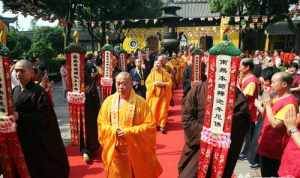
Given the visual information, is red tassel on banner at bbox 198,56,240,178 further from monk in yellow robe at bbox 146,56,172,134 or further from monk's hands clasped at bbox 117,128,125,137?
monk in yellow robe at bbox 146,56,172,134

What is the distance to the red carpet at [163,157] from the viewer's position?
549 centimetres

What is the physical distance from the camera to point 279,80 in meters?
3.65

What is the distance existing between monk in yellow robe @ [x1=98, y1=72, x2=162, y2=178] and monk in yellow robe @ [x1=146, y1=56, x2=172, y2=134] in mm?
3898

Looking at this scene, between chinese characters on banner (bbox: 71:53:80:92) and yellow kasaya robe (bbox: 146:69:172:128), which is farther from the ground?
chinese characters on banner (bbox: 71:53:80:92)

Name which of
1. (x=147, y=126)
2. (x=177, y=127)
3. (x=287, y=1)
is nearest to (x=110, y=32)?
(x=287, y=1)

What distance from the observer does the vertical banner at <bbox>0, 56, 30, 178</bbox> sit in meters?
3.45

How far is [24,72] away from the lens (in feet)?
12.3

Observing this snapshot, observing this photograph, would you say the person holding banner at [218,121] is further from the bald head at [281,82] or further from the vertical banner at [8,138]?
the vertical banner at [8,138]

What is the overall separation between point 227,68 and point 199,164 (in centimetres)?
96

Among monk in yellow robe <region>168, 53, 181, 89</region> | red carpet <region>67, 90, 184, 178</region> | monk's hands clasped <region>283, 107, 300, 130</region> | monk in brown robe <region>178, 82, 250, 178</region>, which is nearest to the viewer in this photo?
monk's hands clasped <region>283, 107, 300, 130</region>

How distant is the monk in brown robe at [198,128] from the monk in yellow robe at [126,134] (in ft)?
1.66

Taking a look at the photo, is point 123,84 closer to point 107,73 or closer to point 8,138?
point 8,138

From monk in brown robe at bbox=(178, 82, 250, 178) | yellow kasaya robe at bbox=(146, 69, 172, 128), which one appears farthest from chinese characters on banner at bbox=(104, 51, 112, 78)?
monk in brown robe at bbox=(178, 82, 250, 178)

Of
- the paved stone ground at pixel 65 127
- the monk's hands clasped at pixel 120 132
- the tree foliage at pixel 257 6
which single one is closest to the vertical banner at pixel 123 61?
the paved stone ground at pixel 65 127
